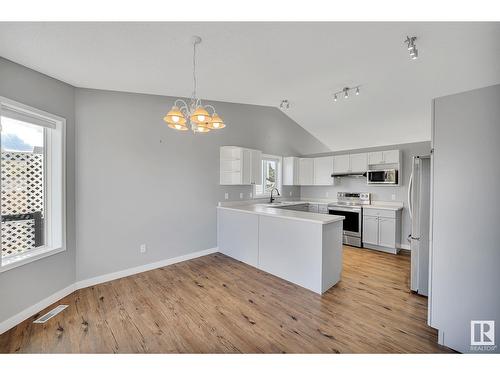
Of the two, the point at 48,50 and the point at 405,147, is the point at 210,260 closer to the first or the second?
the point at 48,50

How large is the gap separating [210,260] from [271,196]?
223 centimetres

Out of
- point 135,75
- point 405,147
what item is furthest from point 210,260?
point 405,147

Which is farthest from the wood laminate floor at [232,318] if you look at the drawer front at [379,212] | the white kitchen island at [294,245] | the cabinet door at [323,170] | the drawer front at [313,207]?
the cabinet door at [323,170]

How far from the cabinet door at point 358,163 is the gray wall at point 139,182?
2799 mm

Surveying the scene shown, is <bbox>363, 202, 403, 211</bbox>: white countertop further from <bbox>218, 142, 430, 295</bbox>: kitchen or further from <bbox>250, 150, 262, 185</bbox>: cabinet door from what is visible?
<bbox>250, 150, 262, 185</bbox>: cabinet door

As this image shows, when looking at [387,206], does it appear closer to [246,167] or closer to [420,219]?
[420,219]

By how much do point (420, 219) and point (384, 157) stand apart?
238cm

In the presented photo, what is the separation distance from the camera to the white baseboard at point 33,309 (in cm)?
203

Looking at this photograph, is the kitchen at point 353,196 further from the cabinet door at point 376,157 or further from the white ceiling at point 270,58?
the white ceiling at point 270,58

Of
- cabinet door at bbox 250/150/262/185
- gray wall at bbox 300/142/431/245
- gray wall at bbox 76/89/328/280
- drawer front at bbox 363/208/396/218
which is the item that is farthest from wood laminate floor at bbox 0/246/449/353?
cabinet door at bbox 250/150/262/185

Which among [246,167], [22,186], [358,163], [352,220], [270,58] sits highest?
[270,58]

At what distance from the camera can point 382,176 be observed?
454 cm

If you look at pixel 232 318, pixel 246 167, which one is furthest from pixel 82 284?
pixel 246 167

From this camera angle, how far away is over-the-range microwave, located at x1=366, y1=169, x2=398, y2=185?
441 centimetres
